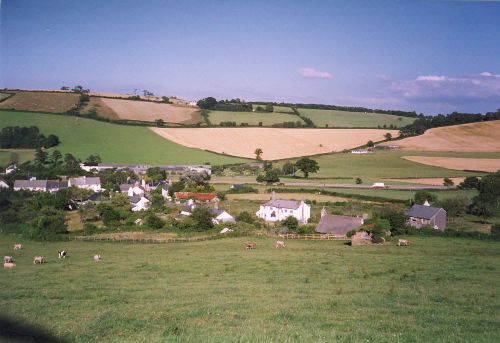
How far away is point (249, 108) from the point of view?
108812 mm

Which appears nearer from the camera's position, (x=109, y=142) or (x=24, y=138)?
(x=24, y=138)

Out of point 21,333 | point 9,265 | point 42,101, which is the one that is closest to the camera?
point 21,333

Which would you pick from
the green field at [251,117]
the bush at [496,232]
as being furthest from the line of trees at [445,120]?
the green field at [251,117]

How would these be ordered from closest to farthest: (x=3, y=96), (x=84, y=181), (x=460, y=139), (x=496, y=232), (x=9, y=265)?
(x=9, y=265) < (x=496, y=232) < (x=84, y=181) < (x=460, y=139) < (x=3, y=96)

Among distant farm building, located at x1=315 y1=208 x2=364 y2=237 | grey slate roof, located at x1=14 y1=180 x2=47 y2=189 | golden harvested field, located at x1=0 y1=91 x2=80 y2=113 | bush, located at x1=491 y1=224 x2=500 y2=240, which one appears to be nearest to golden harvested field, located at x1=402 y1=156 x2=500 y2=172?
bush, located at x1=491 y1=224 x2=500 y2=240

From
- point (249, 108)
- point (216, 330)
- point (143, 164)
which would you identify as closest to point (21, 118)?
point (143, 164)

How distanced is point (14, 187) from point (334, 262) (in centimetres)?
4448

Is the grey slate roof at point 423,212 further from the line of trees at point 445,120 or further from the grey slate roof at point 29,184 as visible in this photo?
the grey slate roof at point 29,184

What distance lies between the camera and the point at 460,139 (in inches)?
2350

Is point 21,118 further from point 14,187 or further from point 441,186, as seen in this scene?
point 441,186

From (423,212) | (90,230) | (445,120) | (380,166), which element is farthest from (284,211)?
(445,120)

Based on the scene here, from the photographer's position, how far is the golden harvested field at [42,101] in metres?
77.9

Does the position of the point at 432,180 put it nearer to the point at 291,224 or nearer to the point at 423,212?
the point at 423,212

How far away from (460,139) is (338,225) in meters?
34.1
